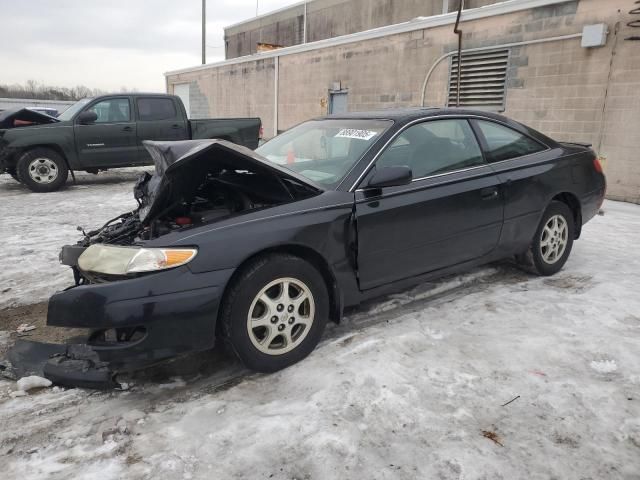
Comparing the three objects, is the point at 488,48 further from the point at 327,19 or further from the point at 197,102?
the point at 327,19

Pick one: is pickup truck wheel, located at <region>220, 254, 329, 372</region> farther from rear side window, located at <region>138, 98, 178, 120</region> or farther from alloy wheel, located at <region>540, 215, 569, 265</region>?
rear side window, located at <region>138, 98, 178, 120</region>

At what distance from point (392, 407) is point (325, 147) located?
1.99 metres

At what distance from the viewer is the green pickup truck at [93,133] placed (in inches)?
343

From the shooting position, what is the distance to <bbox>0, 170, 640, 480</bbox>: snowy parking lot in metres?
2.07

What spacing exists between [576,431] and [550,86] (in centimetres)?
793

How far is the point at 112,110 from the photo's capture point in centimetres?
952

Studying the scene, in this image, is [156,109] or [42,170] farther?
[156,109]

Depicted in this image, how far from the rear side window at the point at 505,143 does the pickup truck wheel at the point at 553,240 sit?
1.77ft

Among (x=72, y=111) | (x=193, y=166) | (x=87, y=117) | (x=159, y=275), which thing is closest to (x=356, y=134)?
(x=193, y=166)

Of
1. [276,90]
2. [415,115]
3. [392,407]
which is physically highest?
[276,90]

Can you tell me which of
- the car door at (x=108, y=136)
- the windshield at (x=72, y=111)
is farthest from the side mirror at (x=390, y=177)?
the windshield at (x=72, y=111)

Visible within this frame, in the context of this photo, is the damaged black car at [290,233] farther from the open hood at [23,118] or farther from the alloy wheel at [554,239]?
the open hood at [23,118]

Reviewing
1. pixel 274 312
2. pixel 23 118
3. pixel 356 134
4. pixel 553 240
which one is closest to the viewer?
pixel 274 312

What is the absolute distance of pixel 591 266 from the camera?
466 centimetres
